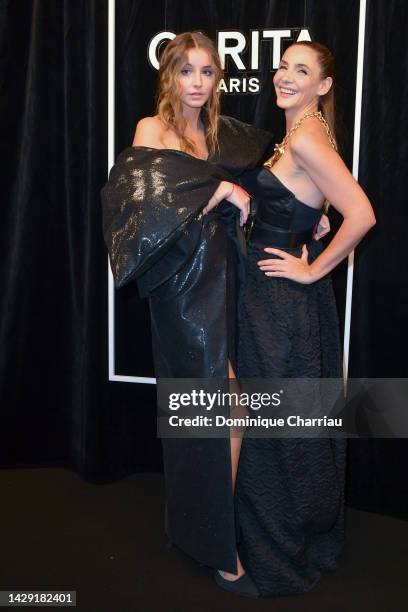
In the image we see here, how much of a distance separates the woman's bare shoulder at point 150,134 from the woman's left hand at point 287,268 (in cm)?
48

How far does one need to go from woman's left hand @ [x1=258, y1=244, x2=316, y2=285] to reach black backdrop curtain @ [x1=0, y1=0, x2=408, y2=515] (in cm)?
63

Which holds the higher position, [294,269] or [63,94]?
[63,94]

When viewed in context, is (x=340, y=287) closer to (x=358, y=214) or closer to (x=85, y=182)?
(x=358, y=214)

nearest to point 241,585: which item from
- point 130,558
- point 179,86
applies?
point 130,558

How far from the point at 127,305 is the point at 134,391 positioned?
0.40 m

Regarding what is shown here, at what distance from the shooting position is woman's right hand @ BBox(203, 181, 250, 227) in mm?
1995

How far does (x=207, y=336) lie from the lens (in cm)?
203

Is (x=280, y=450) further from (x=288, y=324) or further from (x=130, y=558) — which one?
(x=130, y=558)

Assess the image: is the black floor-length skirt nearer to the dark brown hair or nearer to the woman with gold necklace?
the woman with gold necklace

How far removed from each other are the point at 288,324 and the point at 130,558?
40.5 inches

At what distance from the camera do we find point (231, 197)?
2021 mm

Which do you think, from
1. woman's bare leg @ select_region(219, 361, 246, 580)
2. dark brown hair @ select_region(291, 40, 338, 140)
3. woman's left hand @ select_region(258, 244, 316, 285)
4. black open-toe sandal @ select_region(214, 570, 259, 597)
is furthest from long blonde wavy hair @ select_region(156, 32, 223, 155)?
black open-toe sandal @ select_region(214, 570, 259, 597)

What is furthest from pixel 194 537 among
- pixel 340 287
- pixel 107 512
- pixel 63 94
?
pixel 63 94

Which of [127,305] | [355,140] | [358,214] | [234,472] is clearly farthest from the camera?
[127,305]
